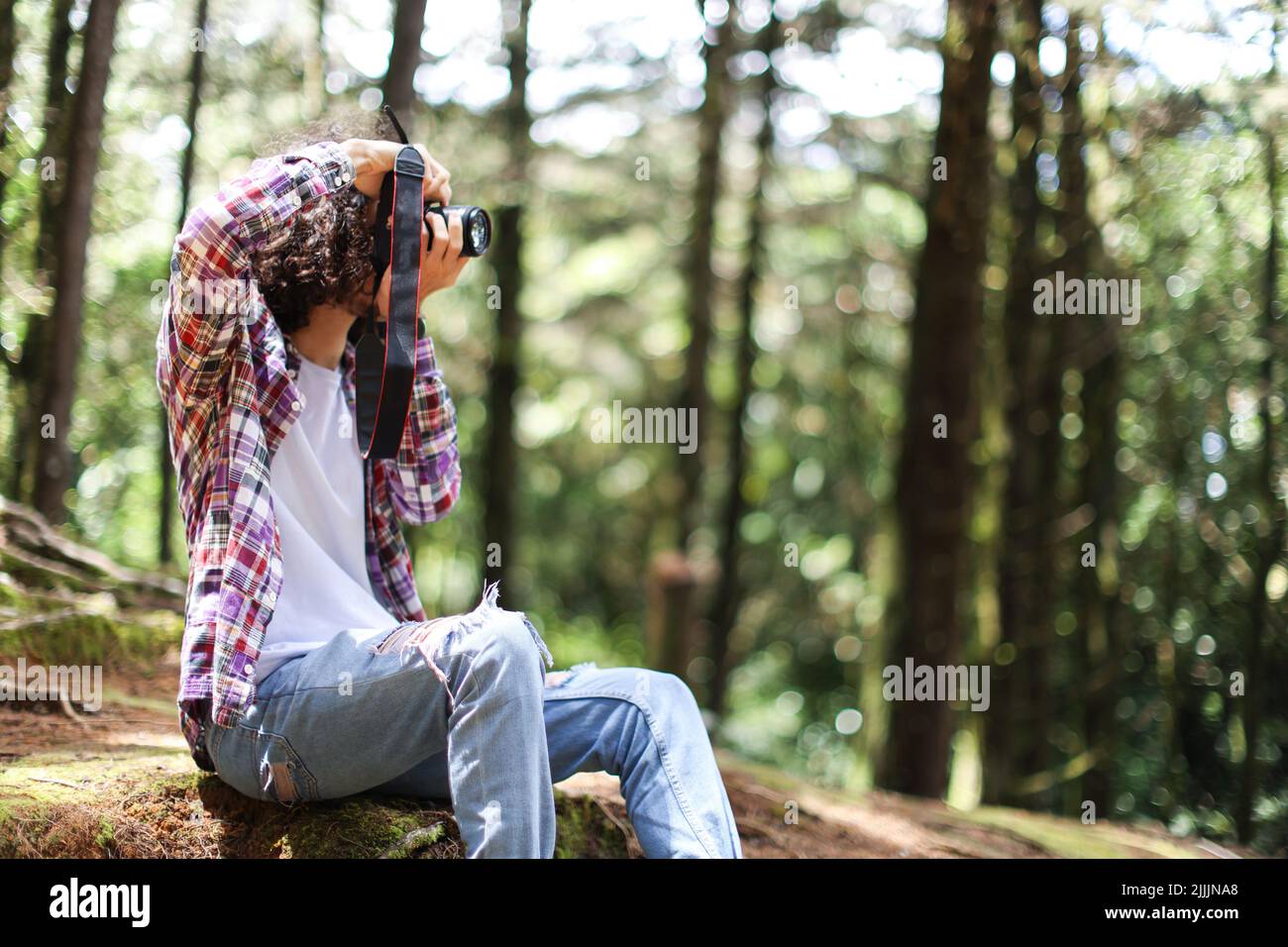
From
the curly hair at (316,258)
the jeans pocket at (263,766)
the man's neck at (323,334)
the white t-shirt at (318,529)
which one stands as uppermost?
the curly hair at (316,258)

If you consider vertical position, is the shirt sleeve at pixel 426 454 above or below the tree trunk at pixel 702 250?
below

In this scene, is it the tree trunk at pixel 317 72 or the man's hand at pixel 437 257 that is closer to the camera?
the man's hand at pixel 437 257

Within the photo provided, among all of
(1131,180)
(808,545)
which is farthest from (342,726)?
(808,545)

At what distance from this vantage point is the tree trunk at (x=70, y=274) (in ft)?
14.2

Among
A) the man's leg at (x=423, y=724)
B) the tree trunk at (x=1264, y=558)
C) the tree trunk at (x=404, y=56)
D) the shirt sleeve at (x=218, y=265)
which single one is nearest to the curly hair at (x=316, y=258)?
the shirt sleeve at (x=218, y=265)

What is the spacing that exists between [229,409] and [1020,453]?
221 inches

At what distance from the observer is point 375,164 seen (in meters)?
2.41

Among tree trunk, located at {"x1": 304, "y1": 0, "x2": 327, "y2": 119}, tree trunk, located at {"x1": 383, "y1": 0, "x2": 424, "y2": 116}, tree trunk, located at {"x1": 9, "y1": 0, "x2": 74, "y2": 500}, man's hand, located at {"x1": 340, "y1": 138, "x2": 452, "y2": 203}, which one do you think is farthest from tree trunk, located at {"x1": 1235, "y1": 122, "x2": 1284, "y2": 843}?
tree trunk, located at {"x1": 9, "y1": 0, "x2": 74, "y2": 500}

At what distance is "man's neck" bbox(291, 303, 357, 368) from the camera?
248 centimetres

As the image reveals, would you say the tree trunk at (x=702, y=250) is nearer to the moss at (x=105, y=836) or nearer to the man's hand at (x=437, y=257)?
the man's hand at (x=437, y=257)

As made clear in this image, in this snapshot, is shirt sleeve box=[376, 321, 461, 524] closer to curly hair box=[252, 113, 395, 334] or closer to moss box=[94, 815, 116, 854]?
curly hair box=[252, 113, 395, 334]

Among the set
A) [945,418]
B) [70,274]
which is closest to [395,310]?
[70,274]

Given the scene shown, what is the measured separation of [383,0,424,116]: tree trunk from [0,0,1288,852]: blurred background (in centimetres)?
1
